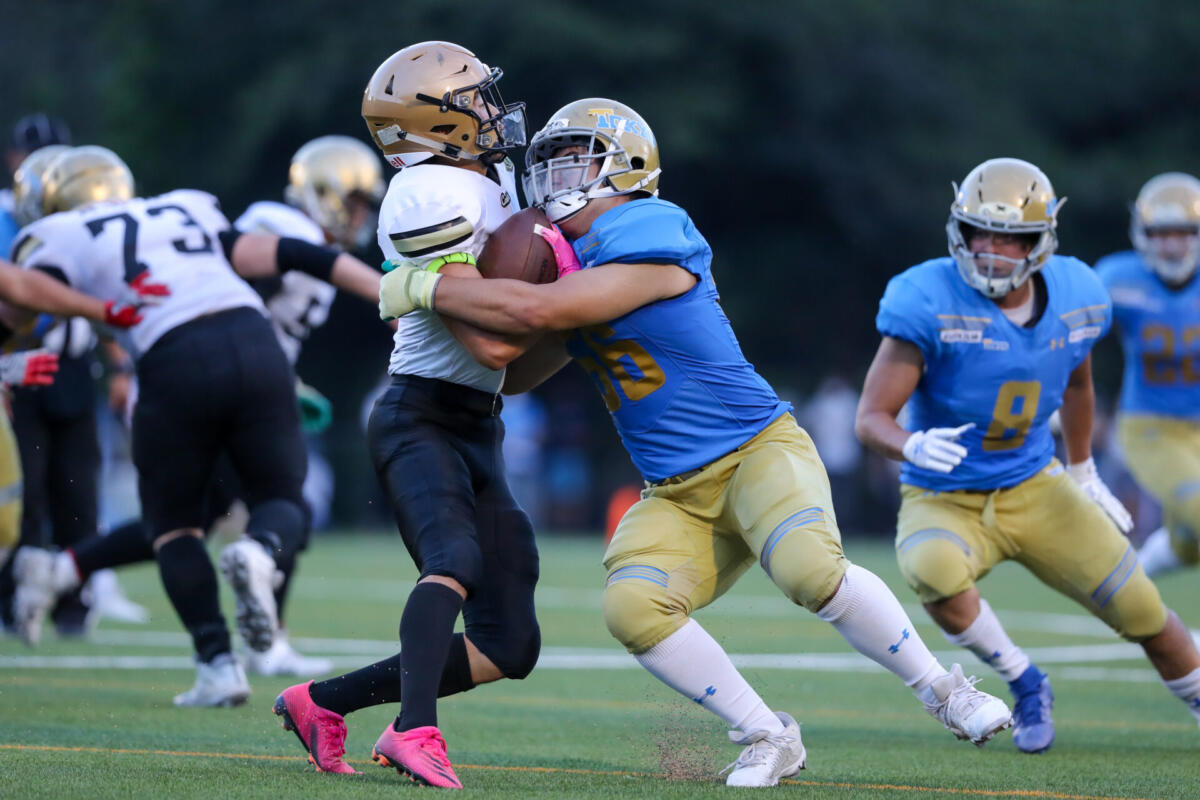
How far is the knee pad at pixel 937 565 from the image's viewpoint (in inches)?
212

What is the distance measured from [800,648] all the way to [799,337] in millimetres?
15002

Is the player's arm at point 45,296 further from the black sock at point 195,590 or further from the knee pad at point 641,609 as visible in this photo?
the knee pad at point 641,609

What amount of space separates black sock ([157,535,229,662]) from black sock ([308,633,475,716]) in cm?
138

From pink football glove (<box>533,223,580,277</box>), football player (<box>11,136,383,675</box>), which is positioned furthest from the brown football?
football player (<box>11,136,383,675</box>)

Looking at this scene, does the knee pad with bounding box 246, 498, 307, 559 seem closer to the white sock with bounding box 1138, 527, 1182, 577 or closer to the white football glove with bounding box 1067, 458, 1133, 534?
the white football glove with bounding box 1067, 458, 1133, 534

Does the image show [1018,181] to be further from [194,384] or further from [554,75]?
[554,75]

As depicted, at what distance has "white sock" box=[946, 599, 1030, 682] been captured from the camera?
5516mm

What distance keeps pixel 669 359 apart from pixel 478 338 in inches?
20.8

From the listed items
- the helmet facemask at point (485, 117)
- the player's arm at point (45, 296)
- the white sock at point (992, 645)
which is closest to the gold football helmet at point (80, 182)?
the player's arm at point (45, 296)

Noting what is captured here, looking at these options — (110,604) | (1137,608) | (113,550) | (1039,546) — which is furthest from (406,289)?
(110,604)

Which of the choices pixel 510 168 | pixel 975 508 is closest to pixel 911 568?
pixel 975 508

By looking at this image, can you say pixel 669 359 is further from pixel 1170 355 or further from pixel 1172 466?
pixel 1170 355

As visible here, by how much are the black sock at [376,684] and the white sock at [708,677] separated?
53 centimetres

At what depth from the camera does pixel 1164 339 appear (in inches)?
312
